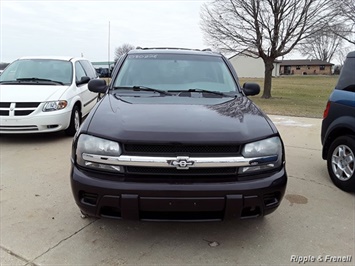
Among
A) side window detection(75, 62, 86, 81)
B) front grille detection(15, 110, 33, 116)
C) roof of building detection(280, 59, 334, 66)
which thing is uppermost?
side window detection(75, 62, 86, 81)

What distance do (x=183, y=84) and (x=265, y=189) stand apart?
67.3 inches

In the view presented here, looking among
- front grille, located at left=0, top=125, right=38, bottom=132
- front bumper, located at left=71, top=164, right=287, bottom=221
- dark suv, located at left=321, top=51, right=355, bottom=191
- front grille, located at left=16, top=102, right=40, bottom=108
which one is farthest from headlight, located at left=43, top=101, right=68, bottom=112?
dark suv, located at left=321, top=51, right=355, bottom=191

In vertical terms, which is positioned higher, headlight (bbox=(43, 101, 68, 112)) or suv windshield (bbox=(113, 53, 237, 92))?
suv windshield (bbox=(113, 53, 237, 92))

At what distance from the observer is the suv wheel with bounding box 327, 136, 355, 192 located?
12.8ft

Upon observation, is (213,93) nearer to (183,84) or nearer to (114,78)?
(183,84)

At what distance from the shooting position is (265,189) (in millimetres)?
2424

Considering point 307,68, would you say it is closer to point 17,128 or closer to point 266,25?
point 266,25

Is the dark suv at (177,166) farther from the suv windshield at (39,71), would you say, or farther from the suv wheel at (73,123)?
the suv windshield at (39,71)

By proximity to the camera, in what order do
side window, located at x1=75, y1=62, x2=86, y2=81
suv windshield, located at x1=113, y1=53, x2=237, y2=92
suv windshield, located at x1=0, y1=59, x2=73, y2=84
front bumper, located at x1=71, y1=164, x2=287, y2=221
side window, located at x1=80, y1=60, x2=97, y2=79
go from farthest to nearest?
side window, located at x1=80, y1=60, x2=97, y2=79
side window, located at x1=75, y1=62, x2=86, y2=81
suv windshield, located at x1=0, y1=59, x2=73, y2=84
suv windshield, located at x1=113, y1=53, x2=237, y2=92
front bumper, located at x1=71, y1=164, x2=287, y2=221

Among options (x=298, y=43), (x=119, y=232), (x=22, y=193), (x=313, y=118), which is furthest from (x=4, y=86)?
(x=298, y=43)

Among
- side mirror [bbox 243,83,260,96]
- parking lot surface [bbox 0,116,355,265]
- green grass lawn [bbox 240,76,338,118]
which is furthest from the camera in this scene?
green grass lawn [bbox 240,76,338,118]

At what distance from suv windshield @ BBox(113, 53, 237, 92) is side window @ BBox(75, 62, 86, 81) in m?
3.63

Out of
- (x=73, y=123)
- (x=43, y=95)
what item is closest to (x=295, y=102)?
(x=73, y=123)

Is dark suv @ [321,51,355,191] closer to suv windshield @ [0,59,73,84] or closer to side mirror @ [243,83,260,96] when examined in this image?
side mirror @ [243,83,260,96]
